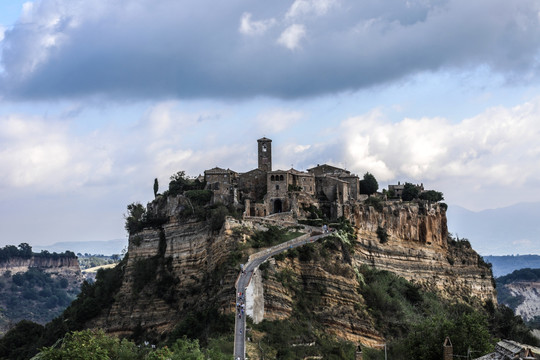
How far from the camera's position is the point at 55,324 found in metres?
91.7

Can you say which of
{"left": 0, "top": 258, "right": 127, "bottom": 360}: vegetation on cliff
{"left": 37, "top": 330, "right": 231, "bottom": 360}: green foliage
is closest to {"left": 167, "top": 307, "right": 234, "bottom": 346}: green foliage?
{"left": 37, "top": 330, "right": 231, "bottom": 360}: green foliage

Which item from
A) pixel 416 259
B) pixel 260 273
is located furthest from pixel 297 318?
pixel 416 259

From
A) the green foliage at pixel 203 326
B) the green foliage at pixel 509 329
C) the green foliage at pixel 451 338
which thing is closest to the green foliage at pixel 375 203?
the green foliage at pixel 509 329

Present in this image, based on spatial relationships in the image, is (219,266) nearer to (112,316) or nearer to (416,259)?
(112,316)

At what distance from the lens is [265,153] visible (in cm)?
9062

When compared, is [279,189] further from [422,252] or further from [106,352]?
[106,352]

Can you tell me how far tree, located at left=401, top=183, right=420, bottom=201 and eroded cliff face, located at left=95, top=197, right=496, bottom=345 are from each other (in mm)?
3603

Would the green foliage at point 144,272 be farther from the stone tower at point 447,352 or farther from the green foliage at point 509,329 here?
the stone tower at point 447,352

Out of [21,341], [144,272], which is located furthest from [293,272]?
[21,341]

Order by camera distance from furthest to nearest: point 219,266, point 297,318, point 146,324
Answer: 1. point 146,324
2. point 219,266
3. point 297,318

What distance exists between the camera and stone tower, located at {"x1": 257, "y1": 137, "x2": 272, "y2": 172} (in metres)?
90.2

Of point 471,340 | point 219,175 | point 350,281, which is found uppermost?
point 219,175

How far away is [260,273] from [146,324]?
18.9m

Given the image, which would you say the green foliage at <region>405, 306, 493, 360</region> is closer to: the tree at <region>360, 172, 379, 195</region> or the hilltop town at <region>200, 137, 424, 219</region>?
the hilltop town at <region>200, 137, 424, 219</region>
